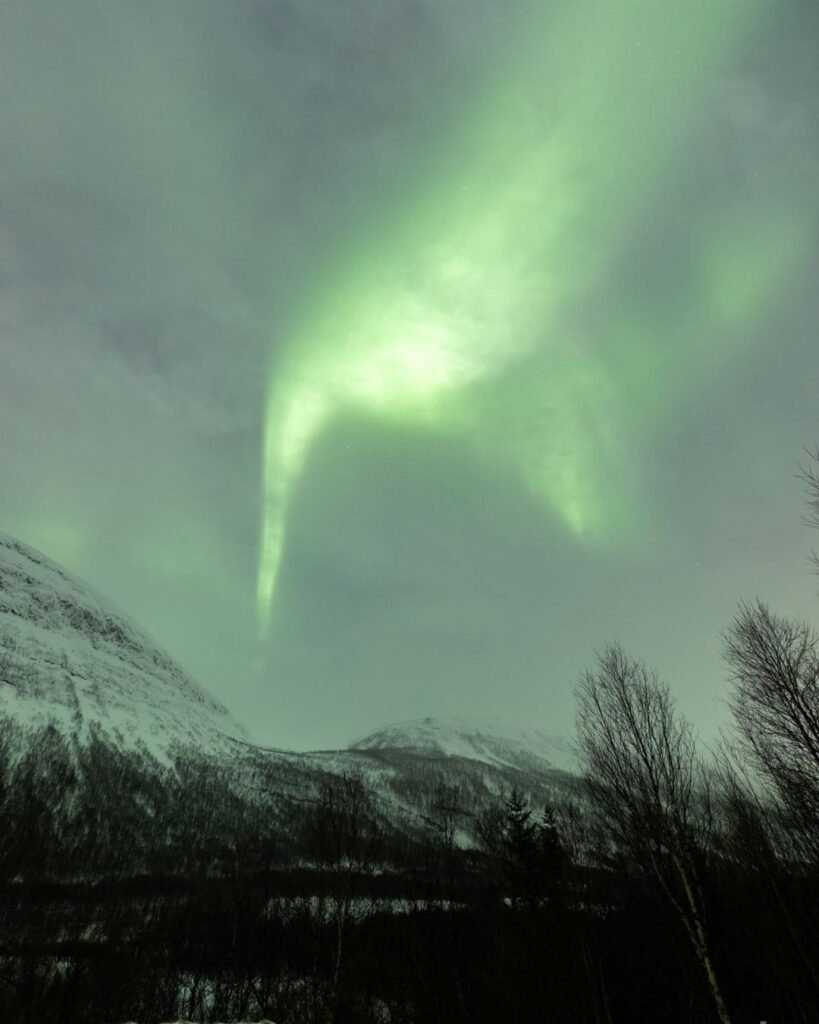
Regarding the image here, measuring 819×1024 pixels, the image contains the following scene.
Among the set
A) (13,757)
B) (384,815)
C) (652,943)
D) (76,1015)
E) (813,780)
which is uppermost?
(13,757)

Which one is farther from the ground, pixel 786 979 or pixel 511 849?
pixel 511 849

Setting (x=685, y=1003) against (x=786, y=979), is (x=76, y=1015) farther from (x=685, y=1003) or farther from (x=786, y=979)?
(x=786, y=979)

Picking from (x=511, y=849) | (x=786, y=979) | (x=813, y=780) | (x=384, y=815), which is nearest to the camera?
(x=813, y=780)

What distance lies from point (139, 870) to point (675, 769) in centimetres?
15790

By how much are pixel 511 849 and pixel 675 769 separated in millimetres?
28379

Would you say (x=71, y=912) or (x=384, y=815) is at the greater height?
(x=384, y=815)

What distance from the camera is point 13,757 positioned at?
163750mm

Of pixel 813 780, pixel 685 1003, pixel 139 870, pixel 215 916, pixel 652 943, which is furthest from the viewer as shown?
pixel 139 870

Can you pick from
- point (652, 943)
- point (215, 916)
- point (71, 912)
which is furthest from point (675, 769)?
point (71, 912)

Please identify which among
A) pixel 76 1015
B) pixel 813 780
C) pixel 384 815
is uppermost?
pixel 384 815

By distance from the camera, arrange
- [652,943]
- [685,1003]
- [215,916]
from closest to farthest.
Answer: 1. [685,1003]
2. [652,943]
3. [215,916]

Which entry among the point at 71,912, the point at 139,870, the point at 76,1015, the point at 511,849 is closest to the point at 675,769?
the point at 511,849

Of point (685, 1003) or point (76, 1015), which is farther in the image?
point (76, 1015)

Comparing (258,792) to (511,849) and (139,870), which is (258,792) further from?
(511,849)
